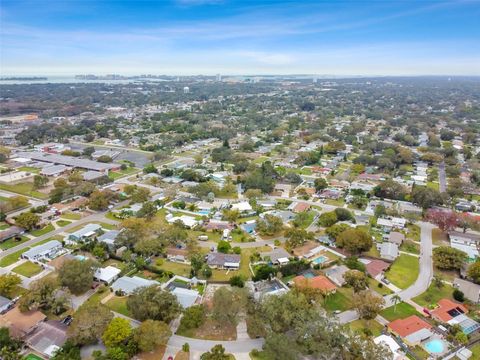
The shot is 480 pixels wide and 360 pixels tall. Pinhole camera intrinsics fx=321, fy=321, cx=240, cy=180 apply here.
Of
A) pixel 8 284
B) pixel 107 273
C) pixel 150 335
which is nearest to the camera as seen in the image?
pixel 150 335

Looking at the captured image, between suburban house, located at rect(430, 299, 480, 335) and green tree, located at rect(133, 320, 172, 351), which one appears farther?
suburban house, located at rect(430, 299, 480, 335)

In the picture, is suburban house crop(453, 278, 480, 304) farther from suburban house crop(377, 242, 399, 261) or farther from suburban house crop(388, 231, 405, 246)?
suburban house crop(388, 231, 405, 246)

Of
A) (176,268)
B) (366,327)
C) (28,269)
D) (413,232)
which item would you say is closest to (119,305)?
(176,268)

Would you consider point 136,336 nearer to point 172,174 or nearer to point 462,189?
point 172,174

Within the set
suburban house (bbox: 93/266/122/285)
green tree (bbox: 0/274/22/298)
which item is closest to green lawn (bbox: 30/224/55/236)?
green tree (bbox: 0/274/22/298)

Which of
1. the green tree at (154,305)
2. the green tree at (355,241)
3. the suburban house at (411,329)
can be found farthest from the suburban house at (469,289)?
the green tree at (154,305)

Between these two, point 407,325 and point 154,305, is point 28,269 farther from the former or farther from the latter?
point 407,325
